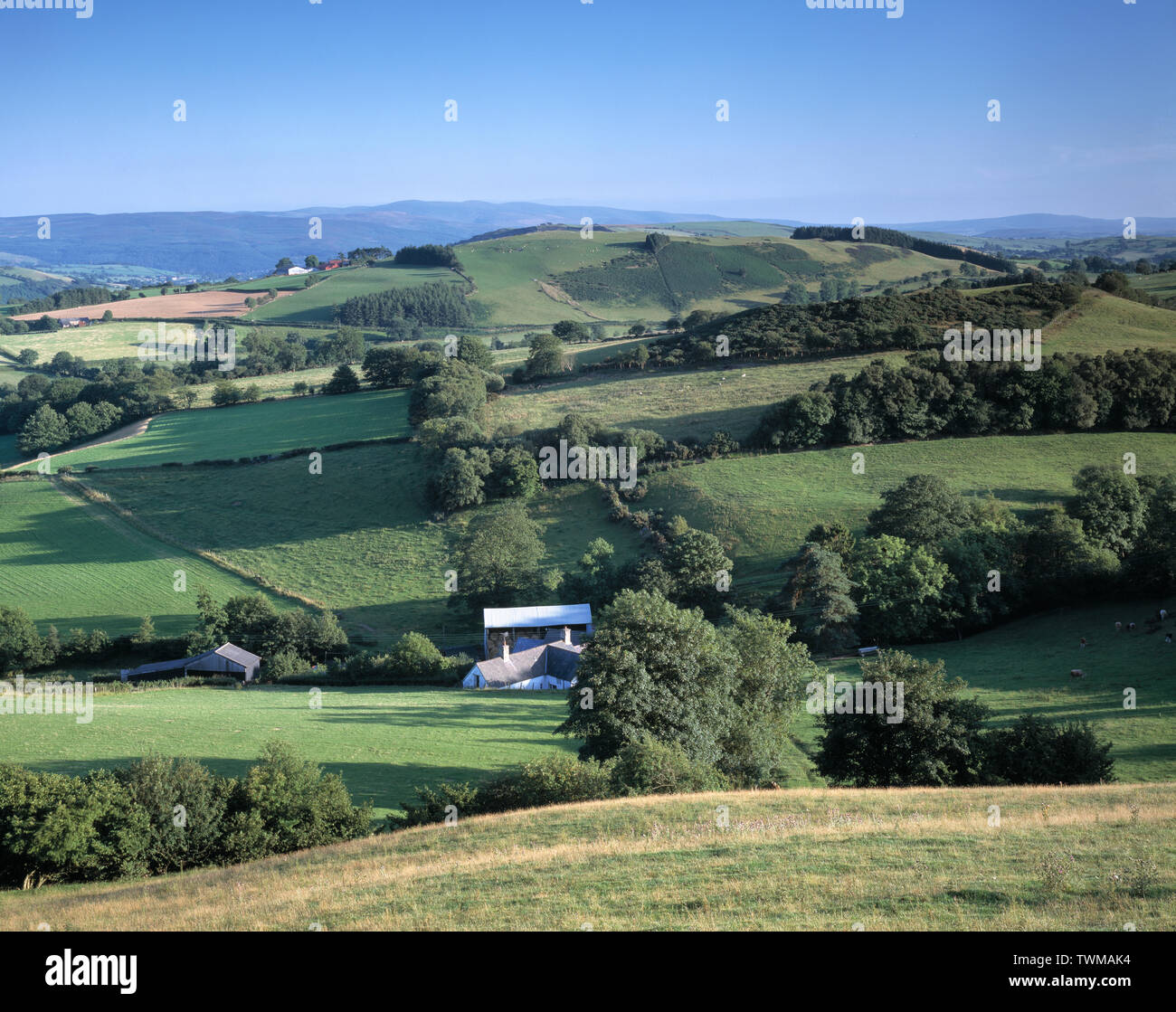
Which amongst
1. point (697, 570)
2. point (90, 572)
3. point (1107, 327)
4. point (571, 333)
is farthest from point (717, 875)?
point (571, 333)

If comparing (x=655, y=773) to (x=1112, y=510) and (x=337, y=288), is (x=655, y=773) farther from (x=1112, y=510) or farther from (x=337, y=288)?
(x=337, y=288)

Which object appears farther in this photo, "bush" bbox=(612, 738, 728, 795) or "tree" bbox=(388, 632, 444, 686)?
"tree" bbox=(388, 632, 444, 686)

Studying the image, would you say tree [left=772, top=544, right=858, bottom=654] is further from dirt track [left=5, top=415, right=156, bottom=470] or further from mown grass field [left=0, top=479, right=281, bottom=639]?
dirt track [left=5, top=415, right=156, bottom=470]

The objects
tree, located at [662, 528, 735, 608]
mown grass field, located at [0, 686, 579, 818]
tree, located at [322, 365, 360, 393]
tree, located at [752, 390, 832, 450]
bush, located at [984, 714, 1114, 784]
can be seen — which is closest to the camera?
bush, located at [984, 714, 1114, 784]

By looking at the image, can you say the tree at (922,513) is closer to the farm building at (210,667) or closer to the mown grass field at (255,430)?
the farm building at (210,667)

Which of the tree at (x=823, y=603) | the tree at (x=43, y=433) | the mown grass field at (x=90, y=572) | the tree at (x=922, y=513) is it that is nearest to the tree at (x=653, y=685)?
the tree at (x=823, y=603)

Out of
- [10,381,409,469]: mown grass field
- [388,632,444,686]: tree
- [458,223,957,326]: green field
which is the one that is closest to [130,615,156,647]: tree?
[388,632,444,686]: tree
